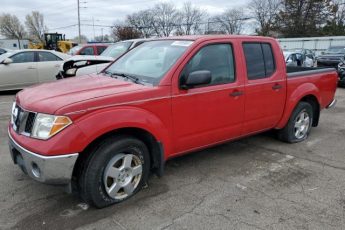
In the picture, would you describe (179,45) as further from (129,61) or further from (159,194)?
(159,194)

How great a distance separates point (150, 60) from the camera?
160 inches

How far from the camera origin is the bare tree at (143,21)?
62.6m

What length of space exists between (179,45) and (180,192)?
1.78m

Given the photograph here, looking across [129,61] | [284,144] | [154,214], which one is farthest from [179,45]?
[284,144]

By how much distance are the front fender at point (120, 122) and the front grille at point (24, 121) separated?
51cm

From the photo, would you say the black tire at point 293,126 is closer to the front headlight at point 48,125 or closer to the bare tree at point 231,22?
the front headlight at point 48,125

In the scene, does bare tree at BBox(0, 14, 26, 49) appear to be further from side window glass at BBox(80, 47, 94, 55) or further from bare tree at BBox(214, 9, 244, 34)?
side window glass at BBox(80, 47, 94, 55)

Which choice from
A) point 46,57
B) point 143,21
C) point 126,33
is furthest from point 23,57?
point 143,21

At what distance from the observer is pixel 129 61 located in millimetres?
4383

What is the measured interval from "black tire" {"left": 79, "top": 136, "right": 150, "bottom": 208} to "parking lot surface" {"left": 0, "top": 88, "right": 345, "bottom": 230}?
0.15 metres

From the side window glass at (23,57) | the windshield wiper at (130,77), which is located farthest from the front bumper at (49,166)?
the side window glass at (23,57)

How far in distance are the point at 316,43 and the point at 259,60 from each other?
34.9 metres

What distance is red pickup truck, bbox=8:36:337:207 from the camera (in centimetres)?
298

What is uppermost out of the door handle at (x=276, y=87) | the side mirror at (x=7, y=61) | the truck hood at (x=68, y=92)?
the side mirror at (x=7, y=61)
